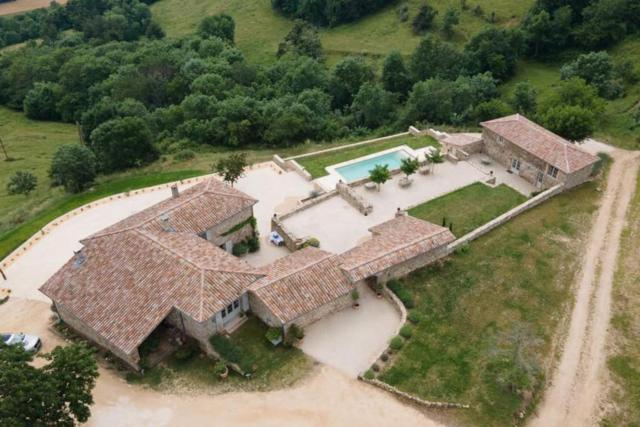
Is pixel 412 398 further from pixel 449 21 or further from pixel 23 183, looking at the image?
pixel 449 21

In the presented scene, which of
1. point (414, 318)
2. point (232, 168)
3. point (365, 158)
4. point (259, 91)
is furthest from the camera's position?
point (259, 91)

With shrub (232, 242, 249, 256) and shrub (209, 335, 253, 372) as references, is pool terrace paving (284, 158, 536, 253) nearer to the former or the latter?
shrub (232, 242, 249, 256)

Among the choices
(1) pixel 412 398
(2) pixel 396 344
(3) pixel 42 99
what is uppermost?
(2) pixel 396 344

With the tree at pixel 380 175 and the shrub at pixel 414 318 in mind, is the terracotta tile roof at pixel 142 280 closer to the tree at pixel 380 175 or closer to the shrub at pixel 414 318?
the shrub at pixel 414 318

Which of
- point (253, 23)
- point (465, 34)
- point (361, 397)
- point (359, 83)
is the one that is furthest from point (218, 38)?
point (361, 397)

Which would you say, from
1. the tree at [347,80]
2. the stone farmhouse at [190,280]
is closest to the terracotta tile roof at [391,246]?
the stone farmhouse at [190,280]

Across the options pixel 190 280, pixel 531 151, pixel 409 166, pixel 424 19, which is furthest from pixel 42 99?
pixel 531 151
